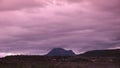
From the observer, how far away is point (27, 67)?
58.2 m

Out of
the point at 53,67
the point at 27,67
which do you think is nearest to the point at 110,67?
the point at 53,67

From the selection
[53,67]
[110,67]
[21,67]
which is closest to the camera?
[21,67]

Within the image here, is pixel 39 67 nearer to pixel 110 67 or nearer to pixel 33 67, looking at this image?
pixel 33 67

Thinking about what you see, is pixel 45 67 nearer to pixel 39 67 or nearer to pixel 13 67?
pixel 39 67

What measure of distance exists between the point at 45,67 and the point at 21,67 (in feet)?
15.2

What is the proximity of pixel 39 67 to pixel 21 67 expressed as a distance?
4056mm

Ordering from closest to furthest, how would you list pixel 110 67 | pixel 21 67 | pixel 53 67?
pixel 21 67 < pixel 53 67 < pixel 110 67

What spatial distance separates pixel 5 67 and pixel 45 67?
654cm

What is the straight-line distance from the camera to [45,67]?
60062mm

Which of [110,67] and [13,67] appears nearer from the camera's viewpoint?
[13,67]

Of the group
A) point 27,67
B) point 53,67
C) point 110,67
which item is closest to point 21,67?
point 27,67

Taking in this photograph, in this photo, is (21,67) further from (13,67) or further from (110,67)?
(110,67)

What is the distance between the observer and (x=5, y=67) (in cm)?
5838

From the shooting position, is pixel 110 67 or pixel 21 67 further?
pixel 110 67
